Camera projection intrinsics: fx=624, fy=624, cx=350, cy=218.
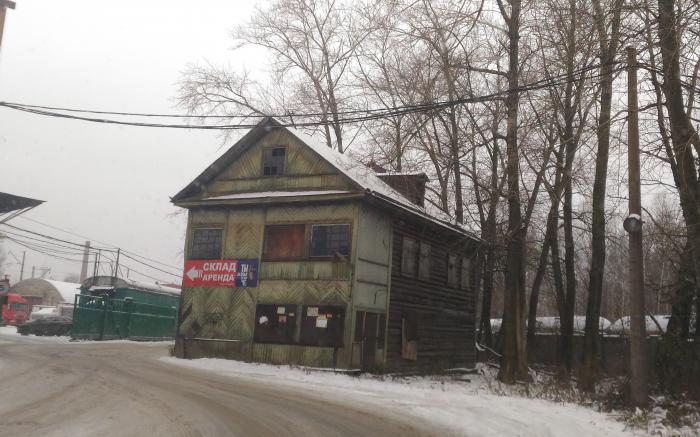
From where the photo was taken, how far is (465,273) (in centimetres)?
2834

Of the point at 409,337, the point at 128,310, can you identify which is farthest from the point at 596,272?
the point at 128,310

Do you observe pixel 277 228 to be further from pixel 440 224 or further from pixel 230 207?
pixel 440 224

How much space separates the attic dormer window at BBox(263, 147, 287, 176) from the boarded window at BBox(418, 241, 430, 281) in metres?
6.21

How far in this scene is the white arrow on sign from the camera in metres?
22.4

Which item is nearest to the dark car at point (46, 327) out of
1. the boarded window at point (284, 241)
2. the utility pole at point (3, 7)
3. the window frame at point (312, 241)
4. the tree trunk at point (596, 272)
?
the boarded window at point (284, 241)

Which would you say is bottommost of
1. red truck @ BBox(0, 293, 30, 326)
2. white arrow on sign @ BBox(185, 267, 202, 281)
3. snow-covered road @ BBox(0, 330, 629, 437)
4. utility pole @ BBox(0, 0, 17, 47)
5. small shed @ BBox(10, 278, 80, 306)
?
red truck @ BBox(0, 293, 30, 326)

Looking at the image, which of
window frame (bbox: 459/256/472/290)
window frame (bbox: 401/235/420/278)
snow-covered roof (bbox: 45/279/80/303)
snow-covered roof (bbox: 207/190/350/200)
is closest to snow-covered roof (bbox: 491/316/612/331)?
window frame (bbox: 459/256/472/290)

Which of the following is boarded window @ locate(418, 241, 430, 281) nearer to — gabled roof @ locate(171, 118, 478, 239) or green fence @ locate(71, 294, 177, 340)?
gabled roof @ locate(171, 118, 478, 239)

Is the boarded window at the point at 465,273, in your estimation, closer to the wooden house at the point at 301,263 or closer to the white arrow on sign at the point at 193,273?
the wooden house at the point at 301,263

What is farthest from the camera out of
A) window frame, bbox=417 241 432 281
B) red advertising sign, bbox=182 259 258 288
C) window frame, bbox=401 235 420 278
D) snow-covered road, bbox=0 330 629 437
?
window frame, bbox=417 241 432 281

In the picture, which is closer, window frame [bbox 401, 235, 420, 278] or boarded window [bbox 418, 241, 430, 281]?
window frame [bbox 401, 235, 420, 278]

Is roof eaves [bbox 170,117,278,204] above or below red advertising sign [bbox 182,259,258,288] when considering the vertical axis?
above

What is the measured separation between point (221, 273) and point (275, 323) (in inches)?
113

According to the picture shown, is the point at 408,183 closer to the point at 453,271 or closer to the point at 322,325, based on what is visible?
the point at 453,271
